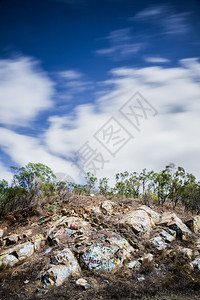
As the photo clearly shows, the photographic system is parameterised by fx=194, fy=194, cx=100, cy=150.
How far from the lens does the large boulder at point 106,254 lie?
26.3 ft

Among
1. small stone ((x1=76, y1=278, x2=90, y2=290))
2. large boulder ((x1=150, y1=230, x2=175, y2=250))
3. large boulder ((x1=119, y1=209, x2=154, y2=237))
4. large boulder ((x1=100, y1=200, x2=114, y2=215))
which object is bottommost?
small stone ((x1=76, y1=278, x2=90, y2=290))

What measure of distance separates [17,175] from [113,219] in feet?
29.5

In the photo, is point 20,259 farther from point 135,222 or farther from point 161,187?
point 161,187

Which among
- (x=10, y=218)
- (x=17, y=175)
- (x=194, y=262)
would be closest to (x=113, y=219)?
(x=194, y=262)

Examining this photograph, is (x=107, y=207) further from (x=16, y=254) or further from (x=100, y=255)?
(x=16, y=254)

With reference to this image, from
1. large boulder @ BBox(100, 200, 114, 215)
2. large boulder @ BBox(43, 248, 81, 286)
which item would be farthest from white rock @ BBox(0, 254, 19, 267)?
large boulder @ BBox(100, 200, 114, 215)

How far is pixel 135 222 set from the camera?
1049 cm

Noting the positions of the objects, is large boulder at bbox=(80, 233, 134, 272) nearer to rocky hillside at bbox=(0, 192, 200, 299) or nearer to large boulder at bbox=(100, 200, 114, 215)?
rocky hillside at bbox=(0, 192, 200, 299)

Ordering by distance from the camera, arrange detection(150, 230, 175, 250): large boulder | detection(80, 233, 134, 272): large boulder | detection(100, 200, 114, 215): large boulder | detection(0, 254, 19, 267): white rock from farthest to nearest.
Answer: detection(100, 200, 114, 215): large boulder, detection(150, 230, 175, 250): large boulder, detection(0, 254, 19, 267): white rock, detection(80, 233, 134, 272): large boulder

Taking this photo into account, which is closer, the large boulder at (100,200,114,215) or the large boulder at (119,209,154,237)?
the large boulder at (119,209,154,237)

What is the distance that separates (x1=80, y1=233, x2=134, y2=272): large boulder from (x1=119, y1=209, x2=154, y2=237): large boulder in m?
1.14

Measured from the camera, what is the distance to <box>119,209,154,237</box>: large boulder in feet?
33.5

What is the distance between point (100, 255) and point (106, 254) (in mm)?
266

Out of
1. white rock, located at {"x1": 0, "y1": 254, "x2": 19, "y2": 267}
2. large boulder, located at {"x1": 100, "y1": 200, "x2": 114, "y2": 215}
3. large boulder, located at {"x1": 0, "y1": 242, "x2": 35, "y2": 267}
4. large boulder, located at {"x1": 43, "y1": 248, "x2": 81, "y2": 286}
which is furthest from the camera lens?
large boulder, located at {"x1": 100, "y1": 200, "x2": 114, "y2": 215}
